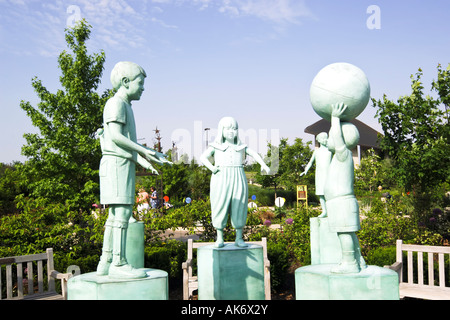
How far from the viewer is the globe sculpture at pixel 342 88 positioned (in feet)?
13.4

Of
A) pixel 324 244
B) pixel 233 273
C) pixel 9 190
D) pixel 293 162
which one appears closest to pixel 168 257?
pixel 233 273

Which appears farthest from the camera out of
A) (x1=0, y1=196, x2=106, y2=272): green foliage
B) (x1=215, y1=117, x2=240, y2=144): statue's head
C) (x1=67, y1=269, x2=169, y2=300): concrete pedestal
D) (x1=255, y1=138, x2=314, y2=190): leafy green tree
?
(x1=255, y1=138, x2=314, y2=190): leafy green tree

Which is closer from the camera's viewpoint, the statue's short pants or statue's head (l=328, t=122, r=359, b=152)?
the statue's short pants

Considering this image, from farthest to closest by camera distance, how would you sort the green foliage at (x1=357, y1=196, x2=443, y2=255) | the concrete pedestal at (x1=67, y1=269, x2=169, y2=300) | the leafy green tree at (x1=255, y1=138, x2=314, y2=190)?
the leafy green tree at (x1=255, y1=138, x2=314, y2=190) → the green foliage at (x1=357, y1=196, x2=443, y2=255) → the concrete pedestal at (x1=67, y1=269, x2=169, y2=300)

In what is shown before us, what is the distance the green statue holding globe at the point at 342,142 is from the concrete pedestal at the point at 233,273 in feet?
5.98

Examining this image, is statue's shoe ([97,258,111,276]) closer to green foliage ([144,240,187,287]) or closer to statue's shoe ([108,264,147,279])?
statue's shoe ([108,264,147,279])

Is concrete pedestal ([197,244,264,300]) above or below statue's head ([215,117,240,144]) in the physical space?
below

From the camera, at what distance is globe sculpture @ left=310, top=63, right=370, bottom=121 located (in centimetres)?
408

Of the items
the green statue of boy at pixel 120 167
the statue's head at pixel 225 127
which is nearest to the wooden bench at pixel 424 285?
the statue's head at pixel 225 127

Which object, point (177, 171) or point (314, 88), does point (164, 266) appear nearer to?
point (314, 88)

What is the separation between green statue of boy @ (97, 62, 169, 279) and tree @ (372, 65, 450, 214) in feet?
20.3

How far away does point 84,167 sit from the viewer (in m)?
9.86

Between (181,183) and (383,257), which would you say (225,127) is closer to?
(383,257)

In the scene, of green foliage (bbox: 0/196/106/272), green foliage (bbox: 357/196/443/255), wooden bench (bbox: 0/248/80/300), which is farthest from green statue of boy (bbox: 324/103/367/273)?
green foliage (bbox: 0/196/106/272)
